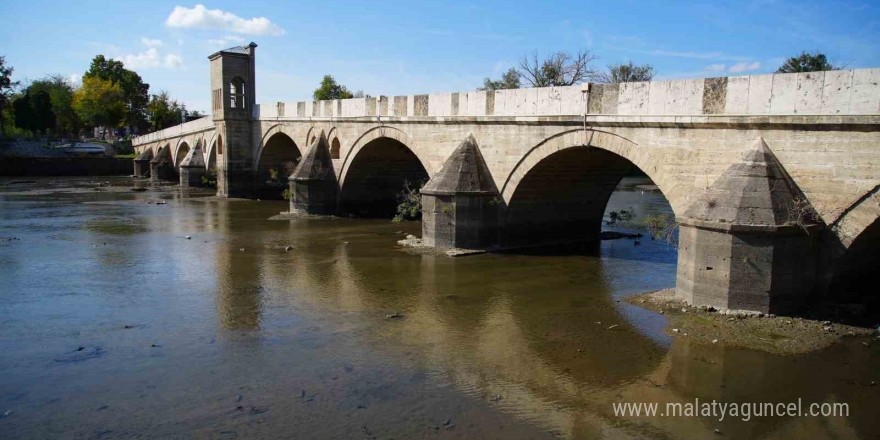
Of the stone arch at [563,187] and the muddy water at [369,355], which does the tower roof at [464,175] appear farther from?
the muddy water at [369,355]

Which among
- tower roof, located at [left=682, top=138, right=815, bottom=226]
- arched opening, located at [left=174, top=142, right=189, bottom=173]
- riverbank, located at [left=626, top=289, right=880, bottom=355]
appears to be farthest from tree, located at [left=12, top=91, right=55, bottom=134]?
riverbank, located at [left=626, top=289, right=880, bottom=355]

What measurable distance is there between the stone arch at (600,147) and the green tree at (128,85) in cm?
4875

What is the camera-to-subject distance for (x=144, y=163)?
119 ft

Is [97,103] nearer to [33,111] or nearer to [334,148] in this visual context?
[33,111]

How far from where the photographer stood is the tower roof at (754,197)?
7359 mm

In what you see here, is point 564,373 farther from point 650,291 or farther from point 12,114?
point 12,114

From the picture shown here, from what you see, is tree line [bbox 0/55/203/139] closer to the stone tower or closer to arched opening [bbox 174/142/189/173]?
arched opening [bbox 174/142/189/173]

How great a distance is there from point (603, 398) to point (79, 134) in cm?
6159

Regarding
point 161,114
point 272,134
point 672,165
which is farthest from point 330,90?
point 672,165

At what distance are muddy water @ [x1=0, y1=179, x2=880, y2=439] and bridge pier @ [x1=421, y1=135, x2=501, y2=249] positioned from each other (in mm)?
752

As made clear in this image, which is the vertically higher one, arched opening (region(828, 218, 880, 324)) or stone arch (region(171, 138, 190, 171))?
stone arch (region(171, 138, 190, 171))

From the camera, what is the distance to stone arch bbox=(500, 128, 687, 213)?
929 cm

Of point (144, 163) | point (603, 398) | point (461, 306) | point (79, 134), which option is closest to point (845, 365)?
point (603, 398)

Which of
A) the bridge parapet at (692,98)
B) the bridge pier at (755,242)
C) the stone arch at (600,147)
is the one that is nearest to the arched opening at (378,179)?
the bridge parapet at (692,98)
